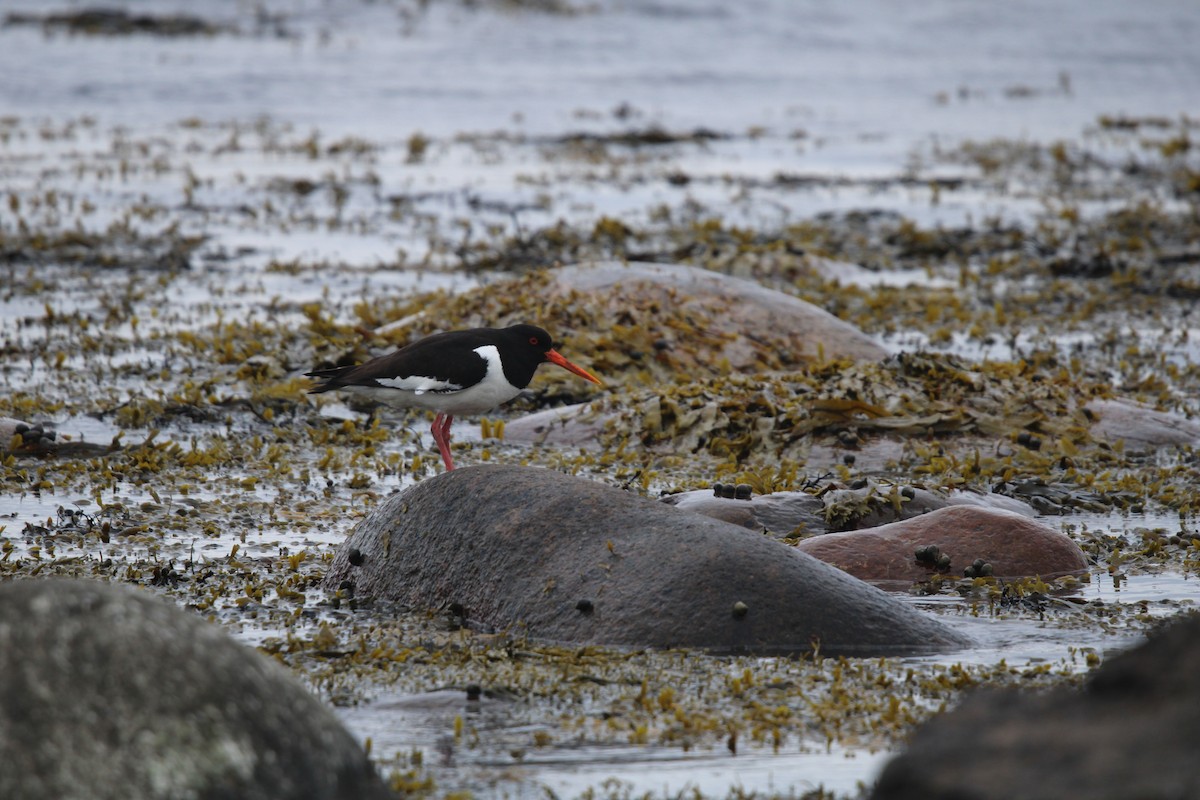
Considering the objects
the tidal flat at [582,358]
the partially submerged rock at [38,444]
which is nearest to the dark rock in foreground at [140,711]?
the tidal flat at [582,358]

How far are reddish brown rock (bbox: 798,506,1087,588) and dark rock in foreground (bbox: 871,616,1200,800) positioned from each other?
3.83 meters

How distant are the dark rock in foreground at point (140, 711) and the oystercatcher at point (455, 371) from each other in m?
4.12

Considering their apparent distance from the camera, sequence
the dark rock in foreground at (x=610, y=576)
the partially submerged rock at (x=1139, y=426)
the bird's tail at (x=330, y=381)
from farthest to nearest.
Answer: the partially submerged rock at (x=1139, y=426)
the bird's tail at (x=330, y=381)
the dark rock in foreground at (x=610, y=576)

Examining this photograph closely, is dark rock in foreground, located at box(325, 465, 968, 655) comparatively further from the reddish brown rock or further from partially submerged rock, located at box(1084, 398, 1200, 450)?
partially submerged rock, located at box(1084, 398, 1200, 450)

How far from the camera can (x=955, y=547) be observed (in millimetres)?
7207

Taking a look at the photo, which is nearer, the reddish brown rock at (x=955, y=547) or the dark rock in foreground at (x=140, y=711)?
the dark rock in foreground at (x=140, y=711)

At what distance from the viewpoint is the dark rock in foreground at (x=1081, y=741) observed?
2738mm

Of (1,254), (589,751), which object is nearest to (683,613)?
(589,751)

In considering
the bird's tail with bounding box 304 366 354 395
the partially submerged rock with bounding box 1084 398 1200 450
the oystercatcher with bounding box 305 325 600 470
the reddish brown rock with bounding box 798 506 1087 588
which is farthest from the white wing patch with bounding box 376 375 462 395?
the partially submerged rock with bounding box 1084 398 1200 450

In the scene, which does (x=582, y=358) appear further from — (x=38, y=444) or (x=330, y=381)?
(x=38, y=444)

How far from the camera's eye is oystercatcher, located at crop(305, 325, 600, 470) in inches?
304

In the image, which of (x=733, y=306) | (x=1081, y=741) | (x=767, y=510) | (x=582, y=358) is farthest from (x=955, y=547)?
(x=733, y=306)

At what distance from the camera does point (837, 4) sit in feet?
165

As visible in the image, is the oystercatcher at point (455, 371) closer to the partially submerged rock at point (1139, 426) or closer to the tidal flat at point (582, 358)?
the tidal flat at point (582, 358)
